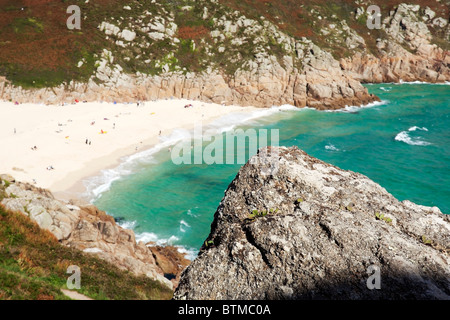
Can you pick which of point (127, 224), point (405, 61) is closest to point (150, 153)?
point (127, 224)

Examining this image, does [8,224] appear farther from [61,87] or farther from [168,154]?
[61,87]

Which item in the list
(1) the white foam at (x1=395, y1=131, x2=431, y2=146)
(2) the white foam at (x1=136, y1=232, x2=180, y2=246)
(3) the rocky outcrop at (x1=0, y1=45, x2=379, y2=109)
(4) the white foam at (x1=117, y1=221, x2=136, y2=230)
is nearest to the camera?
(2) the white foam at (x1=136, y1=232, x2=180, y2=246)

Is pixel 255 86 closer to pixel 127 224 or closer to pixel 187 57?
pixel 187 57

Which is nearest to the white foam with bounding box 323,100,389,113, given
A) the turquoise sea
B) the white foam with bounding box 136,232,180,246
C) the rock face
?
the turquoise sea

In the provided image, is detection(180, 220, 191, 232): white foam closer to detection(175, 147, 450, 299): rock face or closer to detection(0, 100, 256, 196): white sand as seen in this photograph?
detection(0, 100, 256, 196): white sand

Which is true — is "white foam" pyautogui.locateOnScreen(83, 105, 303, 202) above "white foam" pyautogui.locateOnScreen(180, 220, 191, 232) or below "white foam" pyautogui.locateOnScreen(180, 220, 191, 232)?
above

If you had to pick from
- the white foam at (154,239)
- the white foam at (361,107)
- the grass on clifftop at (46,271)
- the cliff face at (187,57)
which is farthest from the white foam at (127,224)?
the white foam at (361,107)

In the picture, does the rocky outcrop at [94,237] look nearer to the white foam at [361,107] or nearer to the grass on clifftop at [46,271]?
the grass on clifftop at [46,271]
